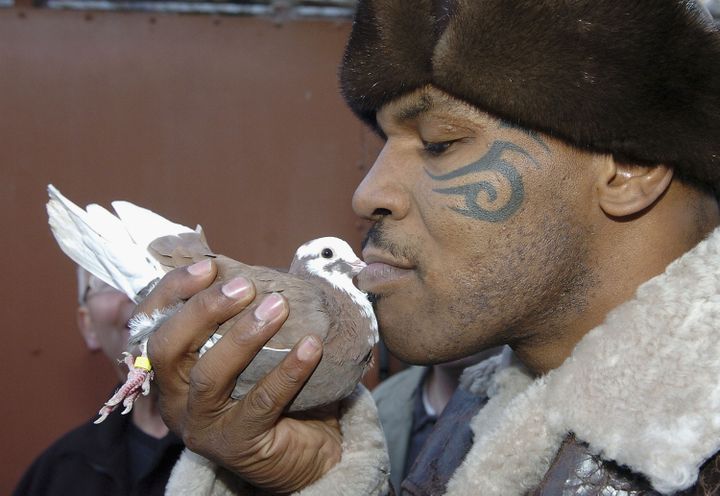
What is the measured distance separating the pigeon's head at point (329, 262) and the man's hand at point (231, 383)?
445 mm

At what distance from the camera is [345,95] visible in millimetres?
1879

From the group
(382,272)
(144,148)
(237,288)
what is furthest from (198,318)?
(144,148)

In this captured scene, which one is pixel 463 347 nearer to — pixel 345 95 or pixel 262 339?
pixel 262 339

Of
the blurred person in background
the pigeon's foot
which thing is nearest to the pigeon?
the pigeon's foot

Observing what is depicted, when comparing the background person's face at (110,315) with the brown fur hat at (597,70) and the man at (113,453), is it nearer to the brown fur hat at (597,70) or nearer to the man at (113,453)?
the man at (113,453)

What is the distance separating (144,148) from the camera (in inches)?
156

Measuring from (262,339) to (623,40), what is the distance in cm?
98

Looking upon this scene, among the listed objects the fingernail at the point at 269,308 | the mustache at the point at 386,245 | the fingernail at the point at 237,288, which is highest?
the mustache at the point at 386,245

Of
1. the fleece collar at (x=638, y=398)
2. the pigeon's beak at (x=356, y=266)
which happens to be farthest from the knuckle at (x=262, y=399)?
the pigeon's beak at (x=356, y=266)

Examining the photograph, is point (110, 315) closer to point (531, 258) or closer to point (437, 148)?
point (437, 148)

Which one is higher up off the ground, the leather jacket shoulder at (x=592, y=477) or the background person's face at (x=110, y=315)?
the leather jacket shoulder at (x=592, y=477)

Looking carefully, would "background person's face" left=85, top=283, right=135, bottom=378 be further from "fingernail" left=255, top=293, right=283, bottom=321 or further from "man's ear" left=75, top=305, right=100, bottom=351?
"fingernail" left=255, top=293, right=283, bottom=321

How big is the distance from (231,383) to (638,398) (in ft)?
2.85

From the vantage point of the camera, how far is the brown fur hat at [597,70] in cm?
150
